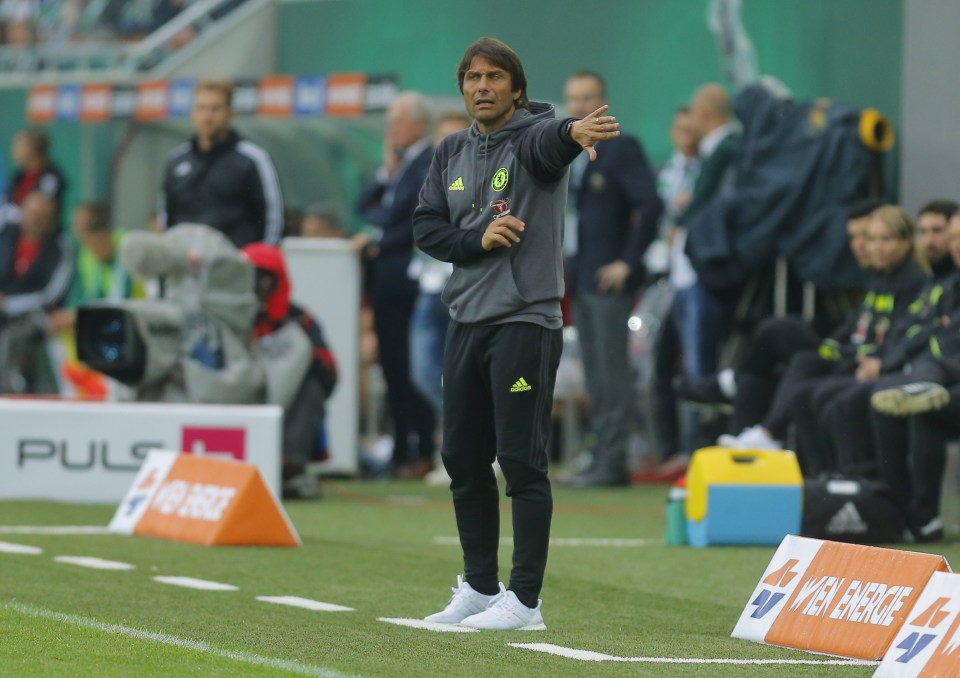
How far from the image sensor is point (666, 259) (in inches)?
561

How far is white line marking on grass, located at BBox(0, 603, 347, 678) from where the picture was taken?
4.75m

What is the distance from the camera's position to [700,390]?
11148mm

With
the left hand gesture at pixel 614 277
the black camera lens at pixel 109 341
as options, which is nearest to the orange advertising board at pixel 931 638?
the black camera lens at pixel 109 341

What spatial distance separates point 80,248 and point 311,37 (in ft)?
9.83

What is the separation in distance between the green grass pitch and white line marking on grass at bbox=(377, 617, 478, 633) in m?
0.07

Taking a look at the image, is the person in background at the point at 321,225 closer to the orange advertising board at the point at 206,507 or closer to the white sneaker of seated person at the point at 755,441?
the white sneaker of seated person at the point at 755,441

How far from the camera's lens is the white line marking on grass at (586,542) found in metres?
8.63

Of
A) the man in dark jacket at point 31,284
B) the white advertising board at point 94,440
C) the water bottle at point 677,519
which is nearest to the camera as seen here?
the water bottle at point 677,519

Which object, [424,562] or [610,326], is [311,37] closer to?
[610,326]

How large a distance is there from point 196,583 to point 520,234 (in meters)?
1.83

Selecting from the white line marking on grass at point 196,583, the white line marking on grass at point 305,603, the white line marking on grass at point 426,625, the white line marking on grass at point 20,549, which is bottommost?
the white line marking on grass at point 20,549

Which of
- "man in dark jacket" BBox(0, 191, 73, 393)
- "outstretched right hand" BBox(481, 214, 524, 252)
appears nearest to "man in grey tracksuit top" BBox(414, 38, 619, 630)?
"outstretched right hand" BBox(481, 214, 524, 252)

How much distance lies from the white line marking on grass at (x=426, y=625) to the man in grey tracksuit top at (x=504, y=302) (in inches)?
2.0

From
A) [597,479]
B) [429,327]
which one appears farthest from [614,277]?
[429,327]
